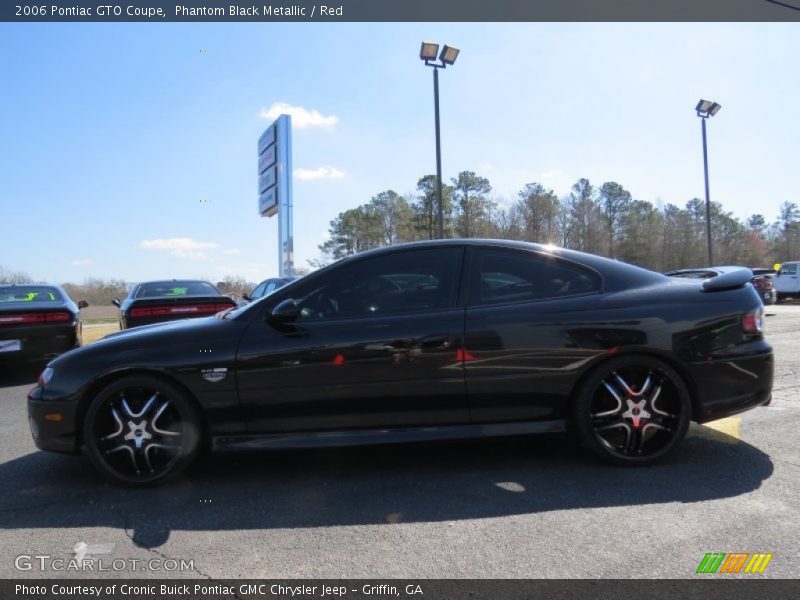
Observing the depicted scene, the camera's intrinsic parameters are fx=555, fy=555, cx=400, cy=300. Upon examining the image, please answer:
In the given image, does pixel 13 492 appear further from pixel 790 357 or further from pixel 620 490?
pixel 790 357

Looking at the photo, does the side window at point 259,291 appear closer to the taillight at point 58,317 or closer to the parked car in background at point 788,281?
the taillight at point 58,317

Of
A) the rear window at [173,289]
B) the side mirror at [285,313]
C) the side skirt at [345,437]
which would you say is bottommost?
the side skirt at [345,437]

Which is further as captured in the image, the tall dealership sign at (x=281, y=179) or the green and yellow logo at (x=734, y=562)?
the tall dealership sign at (x=281, y=179)

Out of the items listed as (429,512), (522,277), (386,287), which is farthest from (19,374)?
(522,277)

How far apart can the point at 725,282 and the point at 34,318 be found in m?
8.20

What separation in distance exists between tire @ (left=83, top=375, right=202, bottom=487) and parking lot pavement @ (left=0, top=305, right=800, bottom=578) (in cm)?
12

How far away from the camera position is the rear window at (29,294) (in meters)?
8.47

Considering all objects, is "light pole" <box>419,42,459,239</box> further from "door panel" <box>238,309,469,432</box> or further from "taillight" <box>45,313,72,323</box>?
"door panel" <box>238,309,469,432</box>

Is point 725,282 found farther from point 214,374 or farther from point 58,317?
point 58,317

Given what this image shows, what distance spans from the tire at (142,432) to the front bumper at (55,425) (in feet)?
0.33

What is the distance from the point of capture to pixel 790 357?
7.81 meters

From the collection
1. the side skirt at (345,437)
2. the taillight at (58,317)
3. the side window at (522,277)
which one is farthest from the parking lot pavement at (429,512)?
the taillight at (58,317)

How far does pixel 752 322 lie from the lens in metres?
3.61

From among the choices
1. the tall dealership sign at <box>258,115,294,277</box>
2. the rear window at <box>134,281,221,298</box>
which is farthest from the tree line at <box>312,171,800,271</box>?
the rear window at <box>134,281,221,298</box>
